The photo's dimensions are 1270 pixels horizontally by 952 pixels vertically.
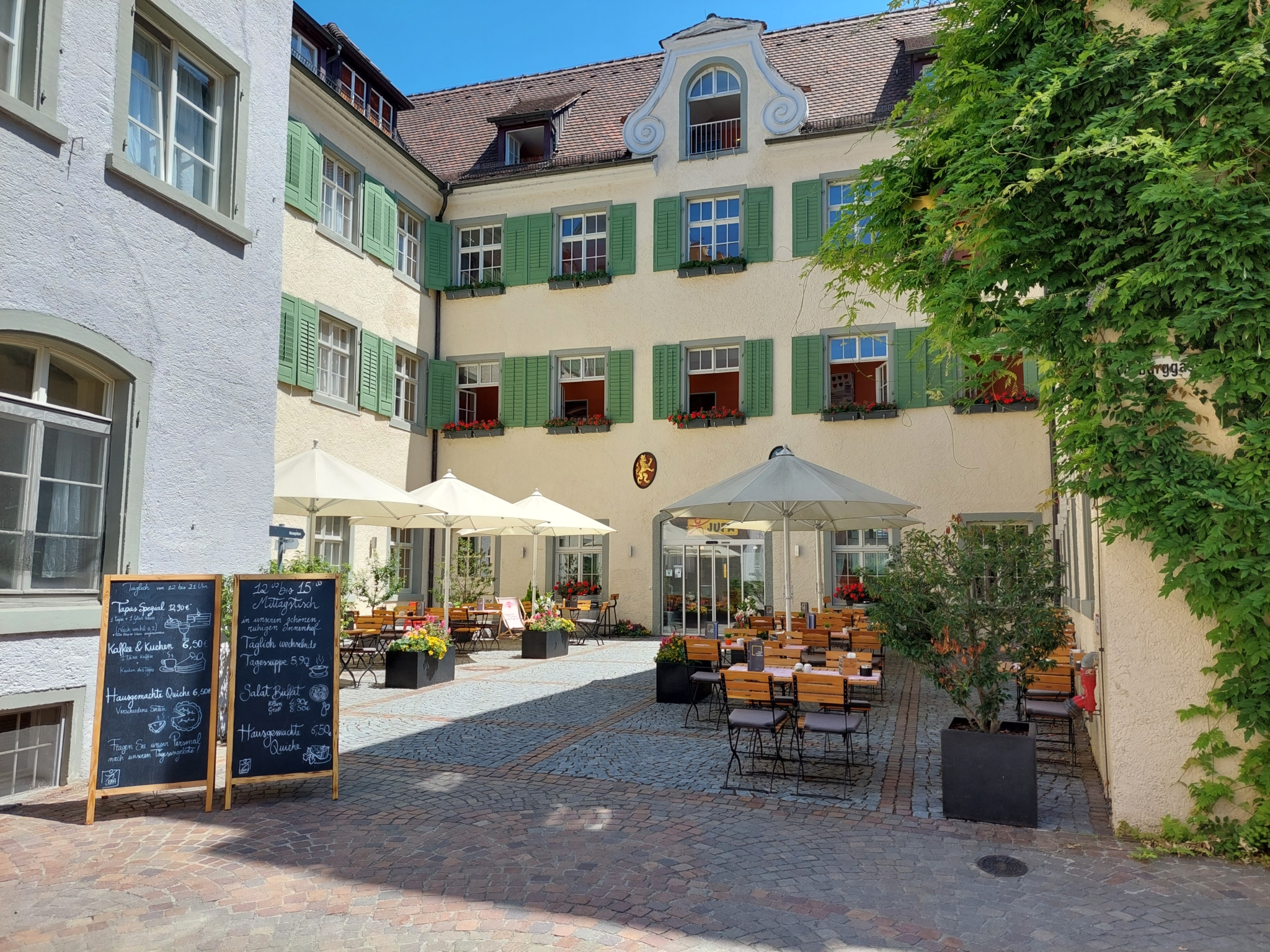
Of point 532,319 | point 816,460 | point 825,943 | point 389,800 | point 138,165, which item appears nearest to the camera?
point 825,943

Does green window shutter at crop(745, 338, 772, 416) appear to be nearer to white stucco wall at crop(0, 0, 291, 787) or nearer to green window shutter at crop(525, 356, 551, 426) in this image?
green window shutter at crop(525, 356, 551, 426)

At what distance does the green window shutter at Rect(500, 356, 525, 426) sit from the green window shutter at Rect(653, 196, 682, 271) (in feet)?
10.8

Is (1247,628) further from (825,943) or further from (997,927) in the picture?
(825,943)

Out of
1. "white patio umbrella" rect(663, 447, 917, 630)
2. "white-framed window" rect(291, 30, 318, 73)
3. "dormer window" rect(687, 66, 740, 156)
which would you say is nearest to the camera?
"white patio umbrella" rect(663, 447, 917, 630)

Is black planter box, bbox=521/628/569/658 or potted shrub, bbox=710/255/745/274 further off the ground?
potted shrub, bbox=710/255/745/274

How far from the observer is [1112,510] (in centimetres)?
526

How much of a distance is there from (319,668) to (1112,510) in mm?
4888

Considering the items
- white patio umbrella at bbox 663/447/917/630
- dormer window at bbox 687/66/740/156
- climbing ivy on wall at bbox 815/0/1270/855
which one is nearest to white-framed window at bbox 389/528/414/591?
white patio umbrella at bbox 663/447/917/630

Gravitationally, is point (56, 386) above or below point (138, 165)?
below

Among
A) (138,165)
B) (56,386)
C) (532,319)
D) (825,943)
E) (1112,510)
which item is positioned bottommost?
(825,943)

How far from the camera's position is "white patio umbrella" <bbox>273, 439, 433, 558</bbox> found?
35.6 ft

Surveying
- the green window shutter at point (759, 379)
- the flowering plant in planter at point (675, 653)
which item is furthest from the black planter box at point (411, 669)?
the green window shutter at point (759, 379)

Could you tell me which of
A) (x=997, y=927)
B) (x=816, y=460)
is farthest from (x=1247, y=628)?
(x=816, y=460)

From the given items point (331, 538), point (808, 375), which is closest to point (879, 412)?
point (808, 375)
